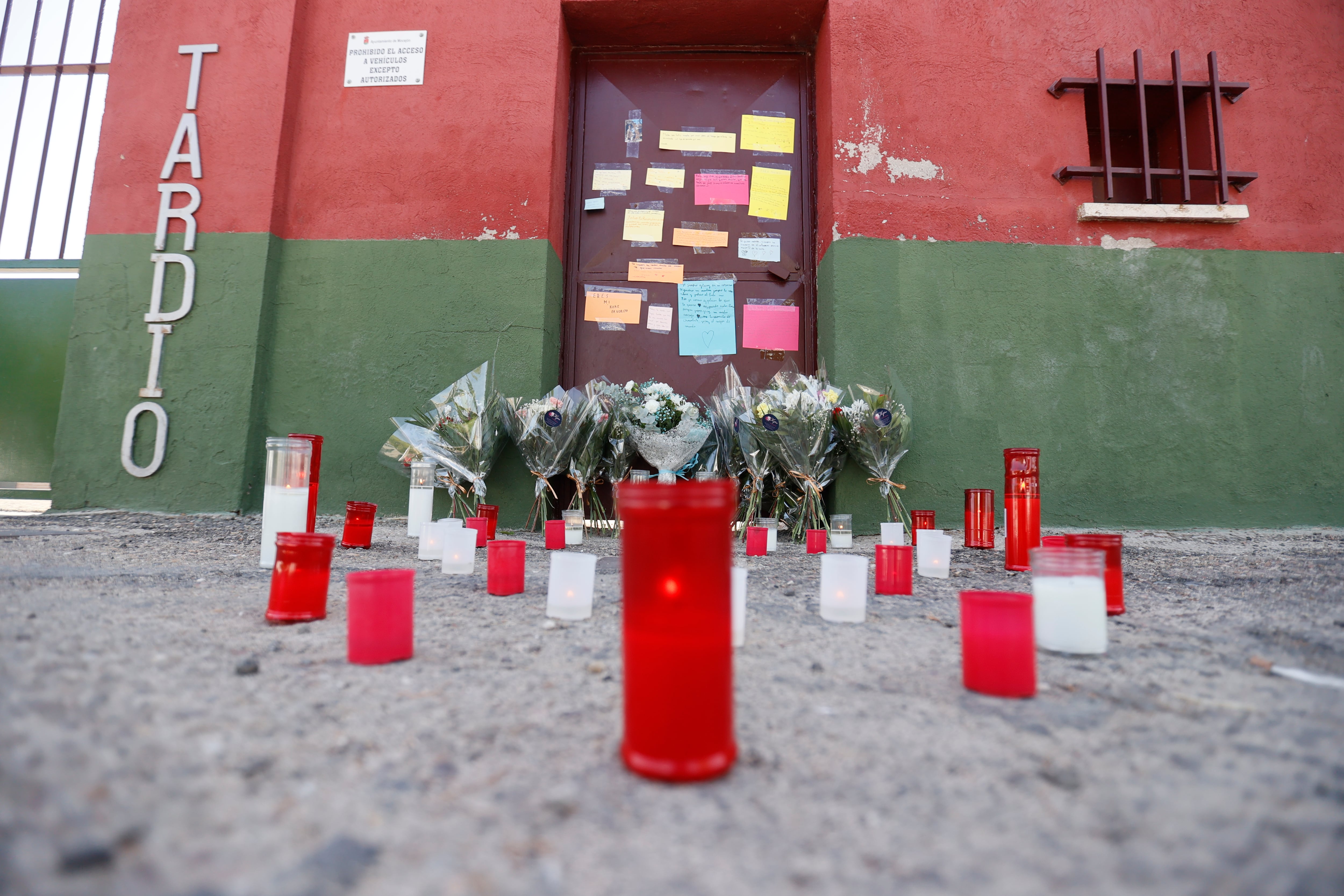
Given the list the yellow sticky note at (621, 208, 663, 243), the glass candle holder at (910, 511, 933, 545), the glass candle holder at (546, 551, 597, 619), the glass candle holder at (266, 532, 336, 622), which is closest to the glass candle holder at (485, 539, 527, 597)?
the glass candle holder at (546, 551, 597, 619)

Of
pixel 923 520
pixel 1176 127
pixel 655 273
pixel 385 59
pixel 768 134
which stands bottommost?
pixel 923 520

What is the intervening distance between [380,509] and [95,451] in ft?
5.79

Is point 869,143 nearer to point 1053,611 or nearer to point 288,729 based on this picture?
point 1053,611

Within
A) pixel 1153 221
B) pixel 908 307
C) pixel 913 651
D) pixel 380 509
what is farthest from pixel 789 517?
pixel 1153 221

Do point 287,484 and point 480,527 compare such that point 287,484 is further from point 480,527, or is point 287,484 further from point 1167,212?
point 1167,212

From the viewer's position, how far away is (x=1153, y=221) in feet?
12.1

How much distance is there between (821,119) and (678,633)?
4.12 m

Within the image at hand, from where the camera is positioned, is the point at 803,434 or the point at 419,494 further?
the point at 803,434

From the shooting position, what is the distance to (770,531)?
3129mm

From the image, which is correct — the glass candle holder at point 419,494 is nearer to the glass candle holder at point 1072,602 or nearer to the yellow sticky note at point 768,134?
the glass candle holder at point 1072,602

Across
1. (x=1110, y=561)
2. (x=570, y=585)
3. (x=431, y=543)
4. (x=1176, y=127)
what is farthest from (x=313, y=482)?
(x=1176, y=127)

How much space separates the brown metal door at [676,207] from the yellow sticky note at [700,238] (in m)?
0.03

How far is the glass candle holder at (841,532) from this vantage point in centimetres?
306

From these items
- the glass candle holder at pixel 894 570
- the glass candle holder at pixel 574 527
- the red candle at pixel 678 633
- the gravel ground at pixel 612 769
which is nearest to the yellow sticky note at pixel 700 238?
the glass candle holder at pixel 574 527
